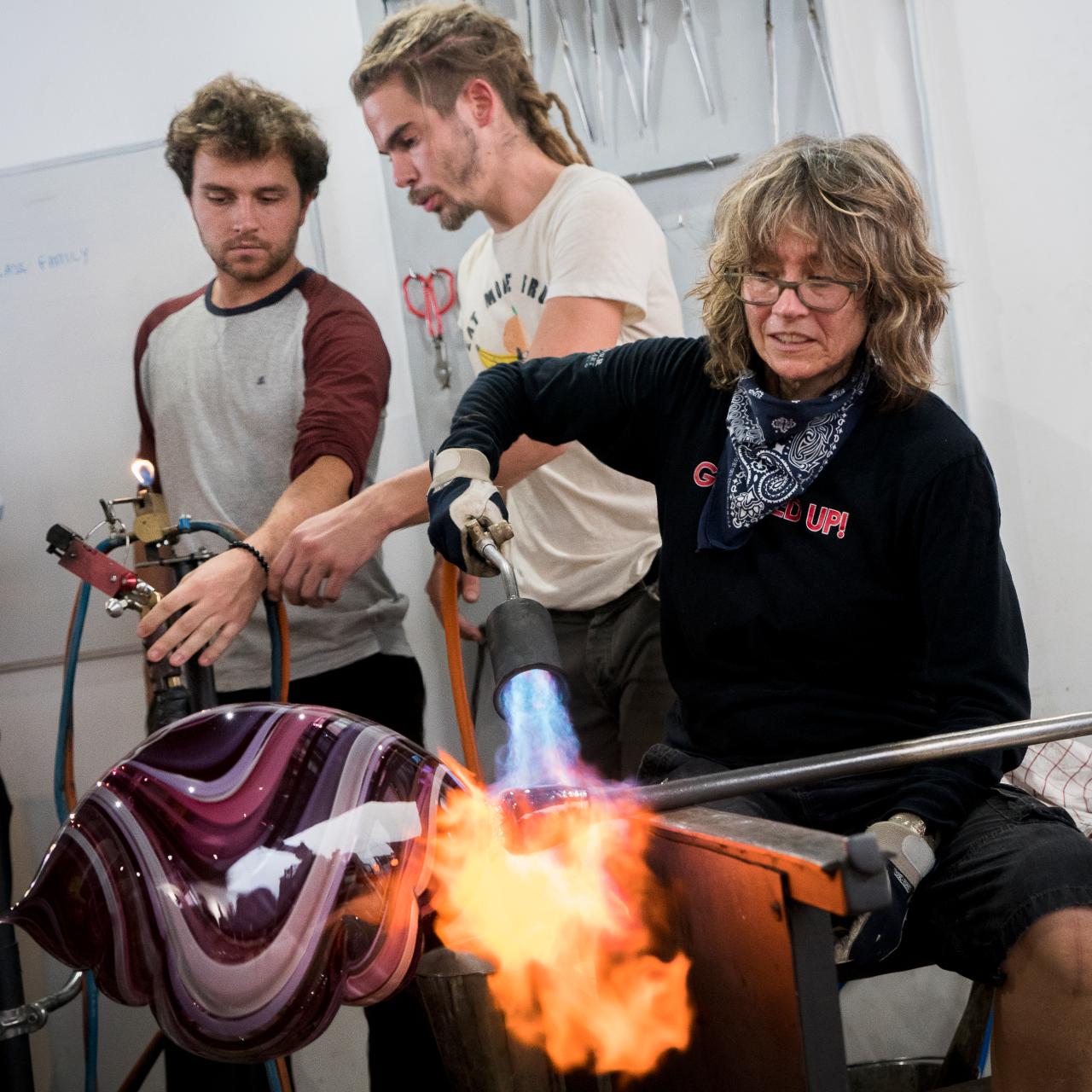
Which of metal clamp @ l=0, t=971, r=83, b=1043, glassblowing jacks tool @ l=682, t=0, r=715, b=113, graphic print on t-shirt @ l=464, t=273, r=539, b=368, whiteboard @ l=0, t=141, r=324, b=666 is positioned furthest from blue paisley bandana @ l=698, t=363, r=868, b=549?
metal clamp @ l=0, t=971, r=83, b=1043

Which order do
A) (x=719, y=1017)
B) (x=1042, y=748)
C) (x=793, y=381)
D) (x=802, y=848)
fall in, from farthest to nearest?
1. (x=1042, y=748)
2. (x=793, y=381)
3. (x=719, y=1017)
4. (x=802, y=848)

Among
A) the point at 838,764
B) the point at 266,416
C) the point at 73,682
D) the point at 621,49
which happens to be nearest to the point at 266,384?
the point at 266,416

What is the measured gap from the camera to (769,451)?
4.15ft

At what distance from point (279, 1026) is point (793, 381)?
874mm

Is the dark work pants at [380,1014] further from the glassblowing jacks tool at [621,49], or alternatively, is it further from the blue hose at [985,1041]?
the glassblowing jacks tool at [621,49]

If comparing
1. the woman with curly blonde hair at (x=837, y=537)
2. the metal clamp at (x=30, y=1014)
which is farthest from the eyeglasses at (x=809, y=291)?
the metal clamp at (x=30, y=1014)

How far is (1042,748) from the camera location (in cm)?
161

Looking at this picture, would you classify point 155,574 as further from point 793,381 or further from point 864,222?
point 864,222

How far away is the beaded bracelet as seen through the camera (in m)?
1.55

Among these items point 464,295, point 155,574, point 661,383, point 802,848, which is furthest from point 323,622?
Result: point 802,848

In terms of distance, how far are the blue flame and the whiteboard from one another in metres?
1.16

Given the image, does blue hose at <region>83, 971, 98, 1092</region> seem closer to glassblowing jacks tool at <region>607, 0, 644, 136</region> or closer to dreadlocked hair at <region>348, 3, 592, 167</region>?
dreadlocked hair at <region>348, 3, 592, 167</region>

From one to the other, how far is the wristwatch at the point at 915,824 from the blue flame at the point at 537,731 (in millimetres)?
319

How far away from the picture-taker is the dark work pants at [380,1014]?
1.54 m
